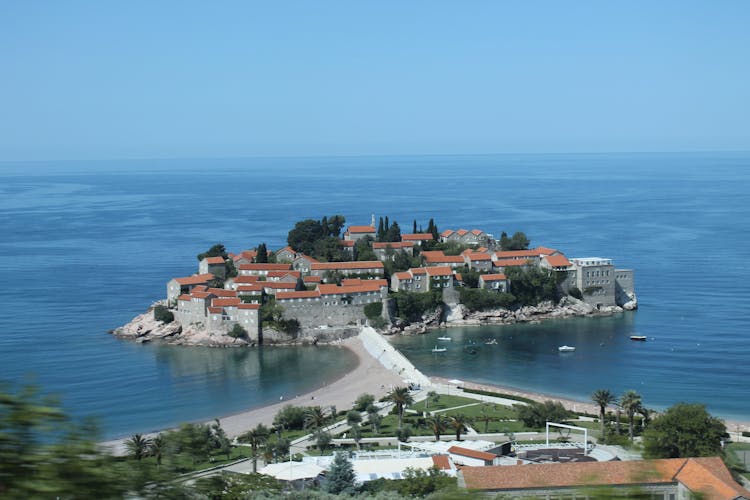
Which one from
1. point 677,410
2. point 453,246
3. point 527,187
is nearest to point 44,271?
point 453,246

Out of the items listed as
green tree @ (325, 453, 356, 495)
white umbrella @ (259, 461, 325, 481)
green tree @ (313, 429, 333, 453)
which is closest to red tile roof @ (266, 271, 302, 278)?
green tree @ (313, 429, 333, 453)

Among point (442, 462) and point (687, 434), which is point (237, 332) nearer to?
point (442, 462)

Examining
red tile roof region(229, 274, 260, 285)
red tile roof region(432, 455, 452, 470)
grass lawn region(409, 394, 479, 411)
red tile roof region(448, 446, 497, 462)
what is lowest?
grass lawn region(409, 394, 479, 411)

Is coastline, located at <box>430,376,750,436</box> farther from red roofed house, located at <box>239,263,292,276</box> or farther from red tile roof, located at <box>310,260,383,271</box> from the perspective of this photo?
red roofed house, located at <box>239,263,292,276</box>

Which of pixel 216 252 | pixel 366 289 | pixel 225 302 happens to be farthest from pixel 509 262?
pixel 216 252

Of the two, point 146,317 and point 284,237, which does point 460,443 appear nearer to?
point 146,317

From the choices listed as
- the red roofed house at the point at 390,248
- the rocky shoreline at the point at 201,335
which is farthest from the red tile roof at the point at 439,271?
the rocky shoreline at the point at 201,335
